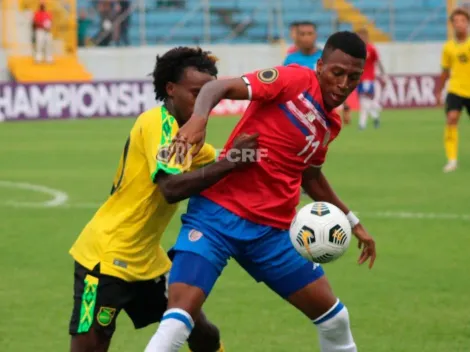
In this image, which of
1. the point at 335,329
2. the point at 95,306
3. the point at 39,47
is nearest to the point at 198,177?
the point at 95,306

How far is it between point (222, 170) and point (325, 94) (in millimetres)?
701

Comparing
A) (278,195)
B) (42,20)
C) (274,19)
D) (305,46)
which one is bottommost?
(274,19)

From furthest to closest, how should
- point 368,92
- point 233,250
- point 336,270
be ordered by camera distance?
1. point 368,92
2. point 336,270
3. point 233,250

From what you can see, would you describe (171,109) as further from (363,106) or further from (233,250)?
(363,106)

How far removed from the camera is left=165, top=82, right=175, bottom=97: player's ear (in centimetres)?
591

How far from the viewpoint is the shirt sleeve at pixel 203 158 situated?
598 centimetres

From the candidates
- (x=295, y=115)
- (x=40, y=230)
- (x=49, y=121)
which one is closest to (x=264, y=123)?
(x=295, y=115)

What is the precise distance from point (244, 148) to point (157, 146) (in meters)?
0.43

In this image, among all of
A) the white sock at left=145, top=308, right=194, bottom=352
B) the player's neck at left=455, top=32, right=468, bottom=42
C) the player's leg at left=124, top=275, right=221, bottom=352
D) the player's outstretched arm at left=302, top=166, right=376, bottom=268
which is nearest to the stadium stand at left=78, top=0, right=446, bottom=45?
the player's neck at left=455, top=32, right=468, bottom=42

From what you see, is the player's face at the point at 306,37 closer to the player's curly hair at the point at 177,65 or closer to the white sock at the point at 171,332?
the player's curly hair at the point at 177,65

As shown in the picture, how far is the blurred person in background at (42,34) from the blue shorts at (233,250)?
2771 cm

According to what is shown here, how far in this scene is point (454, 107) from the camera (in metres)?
17.4

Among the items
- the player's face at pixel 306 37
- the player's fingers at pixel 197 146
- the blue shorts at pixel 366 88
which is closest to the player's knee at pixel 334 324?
the player's fingers at pixel 197 146

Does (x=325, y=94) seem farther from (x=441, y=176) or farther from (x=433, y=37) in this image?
(x=433, y=37)
